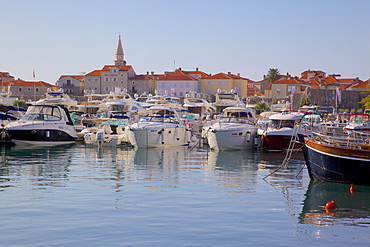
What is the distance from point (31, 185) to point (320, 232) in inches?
389

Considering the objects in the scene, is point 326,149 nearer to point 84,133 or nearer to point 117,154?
point 117,154

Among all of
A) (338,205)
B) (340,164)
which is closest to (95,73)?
(340,164)

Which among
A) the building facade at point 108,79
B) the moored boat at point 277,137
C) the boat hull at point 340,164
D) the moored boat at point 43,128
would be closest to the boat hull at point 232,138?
the moored boat at point 277,137

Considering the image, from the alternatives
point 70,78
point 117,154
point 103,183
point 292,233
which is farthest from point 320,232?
point 70,78

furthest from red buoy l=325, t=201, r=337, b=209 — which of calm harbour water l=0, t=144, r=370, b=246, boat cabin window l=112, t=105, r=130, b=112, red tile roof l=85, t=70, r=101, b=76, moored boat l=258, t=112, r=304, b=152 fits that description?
red tile roof l=85, t=70, r=101, b=76

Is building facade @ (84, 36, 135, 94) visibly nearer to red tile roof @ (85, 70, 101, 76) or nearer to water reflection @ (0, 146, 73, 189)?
A: red tile roof @ (85, 70, 101, 76)

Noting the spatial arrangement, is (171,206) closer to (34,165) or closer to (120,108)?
(34,165)

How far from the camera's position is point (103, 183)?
1866 cm

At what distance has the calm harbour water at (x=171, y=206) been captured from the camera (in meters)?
11.7

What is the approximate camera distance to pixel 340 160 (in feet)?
58.2

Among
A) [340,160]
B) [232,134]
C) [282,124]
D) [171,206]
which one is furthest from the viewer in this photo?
[282,124]

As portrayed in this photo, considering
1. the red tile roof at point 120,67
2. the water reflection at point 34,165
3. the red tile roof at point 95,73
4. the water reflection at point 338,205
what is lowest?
the water reflection at point 338,205

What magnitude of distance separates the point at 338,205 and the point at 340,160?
2.57 m

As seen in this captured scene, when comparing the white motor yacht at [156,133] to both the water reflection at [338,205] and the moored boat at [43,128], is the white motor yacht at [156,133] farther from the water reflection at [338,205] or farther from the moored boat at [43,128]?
the water reflection at [338,205]
